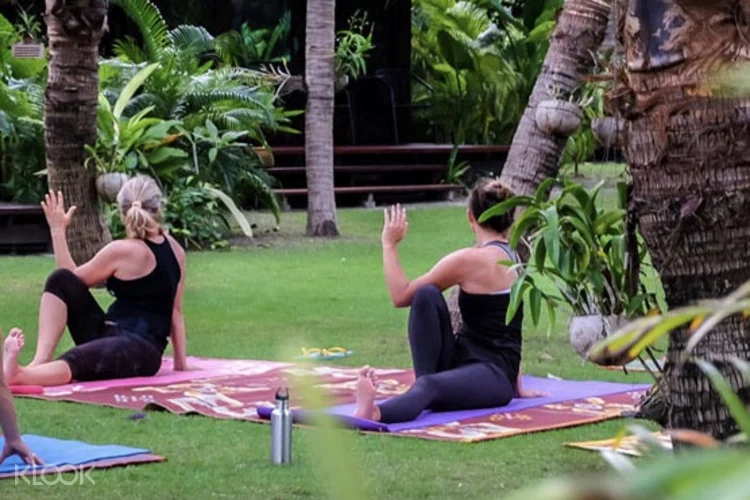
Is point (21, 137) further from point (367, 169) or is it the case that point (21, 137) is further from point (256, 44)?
point (367, 169)

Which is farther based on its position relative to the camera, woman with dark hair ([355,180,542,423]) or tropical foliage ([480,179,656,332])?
woman with dark hair ([355,180,542,423])

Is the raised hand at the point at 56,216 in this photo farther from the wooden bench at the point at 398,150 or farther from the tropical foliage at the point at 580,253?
the wooden bench at the point at 398,150

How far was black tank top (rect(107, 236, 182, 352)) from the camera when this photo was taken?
28.8 feet

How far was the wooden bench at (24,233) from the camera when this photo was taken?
1612cm

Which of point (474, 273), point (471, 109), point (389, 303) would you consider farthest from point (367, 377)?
point (471, 109)

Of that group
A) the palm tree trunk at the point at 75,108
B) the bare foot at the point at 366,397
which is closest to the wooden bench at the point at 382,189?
the palm tree trunk at the point at 75,108

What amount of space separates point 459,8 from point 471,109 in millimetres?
1955

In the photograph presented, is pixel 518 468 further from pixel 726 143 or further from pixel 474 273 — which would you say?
Result: pixel 726 143

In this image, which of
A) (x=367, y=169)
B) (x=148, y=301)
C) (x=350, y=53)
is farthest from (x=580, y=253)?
(x=367, y=169)

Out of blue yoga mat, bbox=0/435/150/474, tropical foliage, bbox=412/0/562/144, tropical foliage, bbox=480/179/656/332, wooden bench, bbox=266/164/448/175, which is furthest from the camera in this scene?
tropical foliage, bbox=412/0/562/144

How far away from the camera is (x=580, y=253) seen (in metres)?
6.84

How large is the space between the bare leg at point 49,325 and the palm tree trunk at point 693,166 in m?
5.04

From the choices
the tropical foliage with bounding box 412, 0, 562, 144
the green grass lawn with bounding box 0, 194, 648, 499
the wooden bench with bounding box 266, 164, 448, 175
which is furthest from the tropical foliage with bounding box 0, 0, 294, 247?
the tropical foliage with bounding box 412, 0, 562, 144

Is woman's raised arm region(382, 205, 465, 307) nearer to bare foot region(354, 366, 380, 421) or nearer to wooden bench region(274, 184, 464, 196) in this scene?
bare foot region(354, 366, 380, 421)
